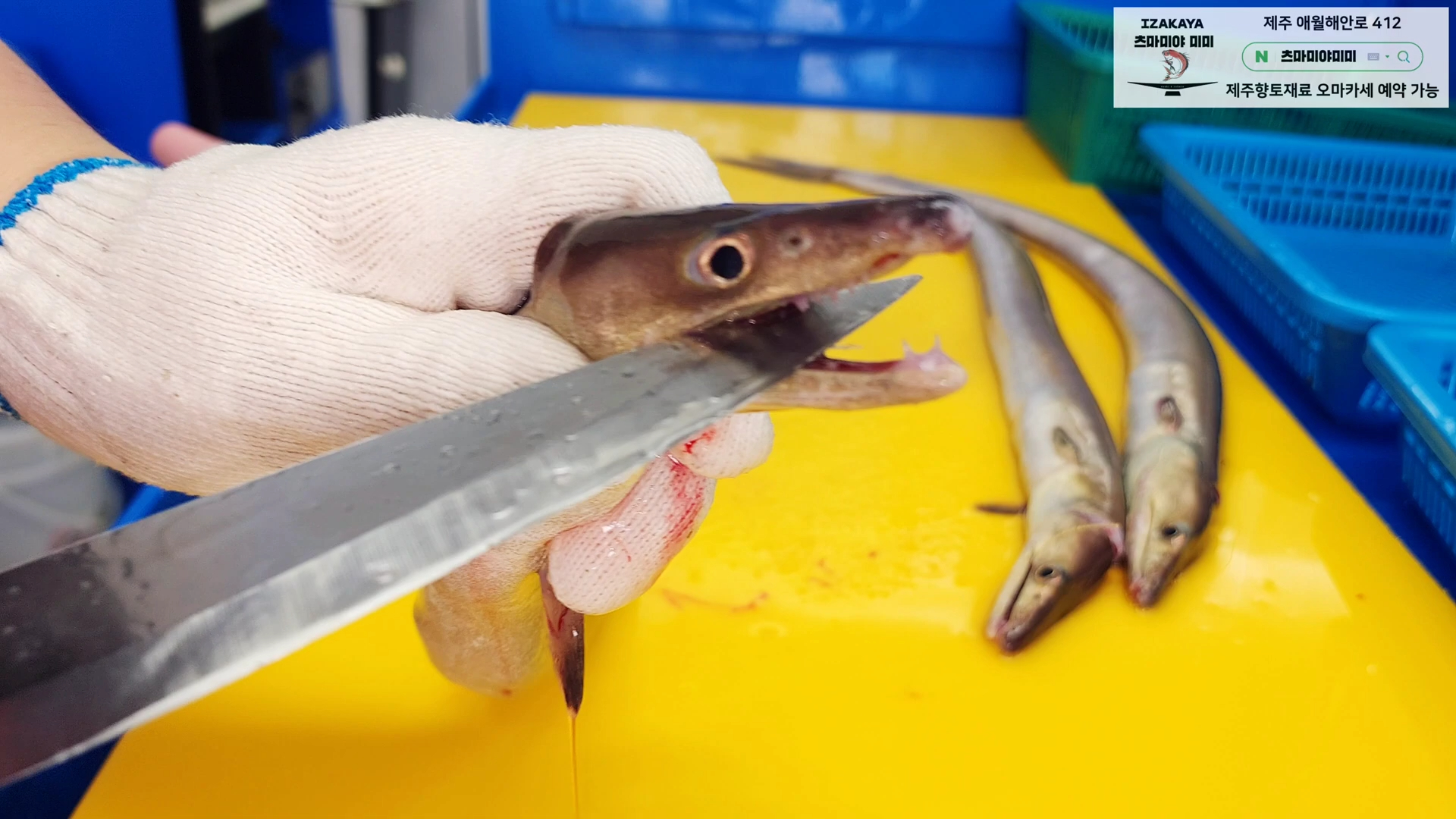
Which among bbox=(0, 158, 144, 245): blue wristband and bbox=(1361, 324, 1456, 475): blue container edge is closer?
bbox=(0, 158, 144, 245): blue wristband

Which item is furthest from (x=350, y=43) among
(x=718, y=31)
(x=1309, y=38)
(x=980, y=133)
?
(x=1309, y=38)

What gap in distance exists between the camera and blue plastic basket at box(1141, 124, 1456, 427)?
159 centimetres

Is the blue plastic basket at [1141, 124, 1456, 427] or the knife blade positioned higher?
the knife blade

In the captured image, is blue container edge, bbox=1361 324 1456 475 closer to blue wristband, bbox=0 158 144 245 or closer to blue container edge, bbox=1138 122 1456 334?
blue container edge, bbox=1138 122 1456 334

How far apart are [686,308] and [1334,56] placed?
6.87 ft

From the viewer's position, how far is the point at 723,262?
0.52m

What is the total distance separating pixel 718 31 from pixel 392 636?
1.99 m

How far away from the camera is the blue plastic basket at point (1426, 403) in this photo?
3.21ft

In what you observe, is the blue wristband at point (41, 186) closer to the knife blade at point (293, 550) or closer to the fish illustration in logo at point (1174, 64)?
the knife blade at point (293, 550)

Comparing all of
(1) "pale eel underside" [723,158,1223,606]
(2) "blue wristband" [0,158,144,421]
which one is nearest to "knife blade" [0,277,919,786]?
(2) "blue wristband" [0,158,144,421]

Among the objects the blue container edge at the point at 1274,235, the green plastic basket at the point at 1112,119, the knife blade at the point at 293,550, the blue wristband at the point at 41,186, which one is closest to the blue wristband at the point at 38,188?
the blue wristband at the point at 41,186

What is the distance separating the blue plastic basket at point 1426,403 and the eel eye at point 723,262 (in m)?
0.90

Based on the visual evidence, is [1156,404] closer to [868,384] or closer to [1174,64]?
[868,384]
